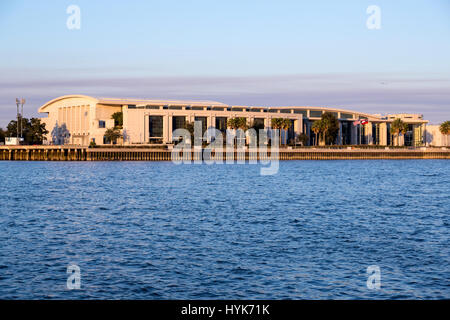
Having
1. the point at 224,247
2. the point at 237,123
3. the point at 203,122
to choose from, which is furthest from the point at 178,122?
the point at 224,247

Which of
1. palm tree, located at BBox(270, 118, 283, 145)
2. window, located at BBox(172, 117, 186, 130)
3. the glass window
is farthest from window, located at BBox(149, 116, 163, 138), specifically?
palm tree, located at BBox(270, 118, 283, 145)

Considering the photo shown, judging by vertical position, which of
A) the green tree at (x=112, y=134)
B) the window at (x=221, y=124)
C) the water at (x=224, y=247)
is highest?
the window at (x=221, y=124)

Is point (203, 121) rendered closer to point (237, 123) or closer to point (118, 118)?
point (237, 123)

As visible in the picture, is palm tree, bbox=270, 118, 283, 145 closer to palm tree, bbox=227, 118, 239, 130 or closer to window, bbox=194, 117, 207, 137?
palm tree, bbox=227, 118, 239, 130

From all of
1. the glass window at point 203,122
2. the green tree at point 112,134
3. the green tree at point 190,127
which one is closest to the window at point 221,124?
the glass window at point 203,122

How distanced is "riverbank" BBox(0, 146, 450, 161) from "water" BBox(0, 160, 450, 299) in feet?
367

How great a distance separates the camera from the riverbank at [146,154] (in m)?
167

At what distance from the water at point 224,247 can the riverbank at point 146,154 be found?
112 meters

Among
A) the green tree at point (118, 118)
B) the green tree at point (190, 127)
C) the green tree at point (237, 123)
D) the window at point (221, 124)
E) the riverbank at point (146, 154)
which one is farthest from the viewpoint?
the window at point (221, 124)

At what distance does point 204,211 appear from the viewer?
149 ft

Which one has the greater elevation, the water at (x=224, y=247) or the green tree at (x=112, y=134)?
the green tree at (x=112, y=134)

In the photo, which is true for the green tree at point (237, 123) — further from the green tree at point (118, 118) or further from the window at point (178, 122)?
the green tree at point (118, 118)

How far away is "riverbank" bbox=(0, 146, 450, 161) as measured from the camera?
16700 cm

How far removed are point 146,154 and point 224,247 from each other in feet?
462
